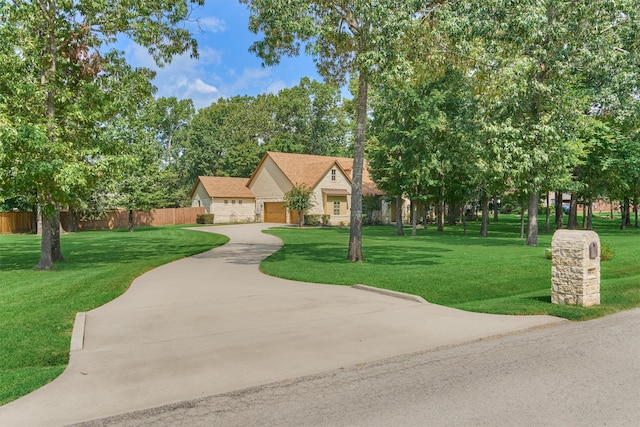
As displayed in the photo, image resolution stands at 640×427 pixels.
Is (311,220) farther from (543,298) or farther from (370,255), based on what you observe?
(543,298)

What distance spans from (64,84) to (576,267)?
15.6 metres

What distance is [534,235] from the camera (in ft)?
74.8

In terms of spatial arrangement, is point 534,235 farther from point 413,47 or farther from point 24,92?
point 24,92

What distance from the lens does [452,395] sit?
4645 mm

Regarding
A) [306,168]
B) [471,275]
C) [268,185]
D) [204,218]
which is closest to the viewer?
[471,275]

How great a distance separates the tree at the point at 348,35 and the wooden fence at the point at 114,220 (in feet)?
99.4

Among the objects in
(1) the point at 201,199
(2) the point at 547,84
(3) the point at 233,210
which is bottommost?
(3) the point at 233,210

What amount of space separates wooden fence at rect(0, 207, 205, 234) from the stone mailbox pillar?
39.1 metres

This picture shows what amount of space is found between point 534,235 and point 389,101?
12296mm

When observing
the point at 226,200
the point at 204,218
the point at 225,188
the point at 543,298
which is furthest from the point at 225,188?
the point at 543,298

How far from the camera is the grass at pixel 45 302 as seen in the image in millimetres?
5586

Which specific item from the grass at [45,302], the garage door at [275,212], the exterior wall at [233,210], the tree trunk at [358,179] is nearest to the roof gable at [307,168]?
the garage door at [275,212]

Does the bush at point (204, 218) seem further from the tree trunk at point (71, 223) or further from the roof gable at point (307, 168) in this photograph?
the tree trunk at point (71, 223)

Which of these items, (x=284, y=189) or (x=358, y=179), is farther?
(x=284, y=189)
